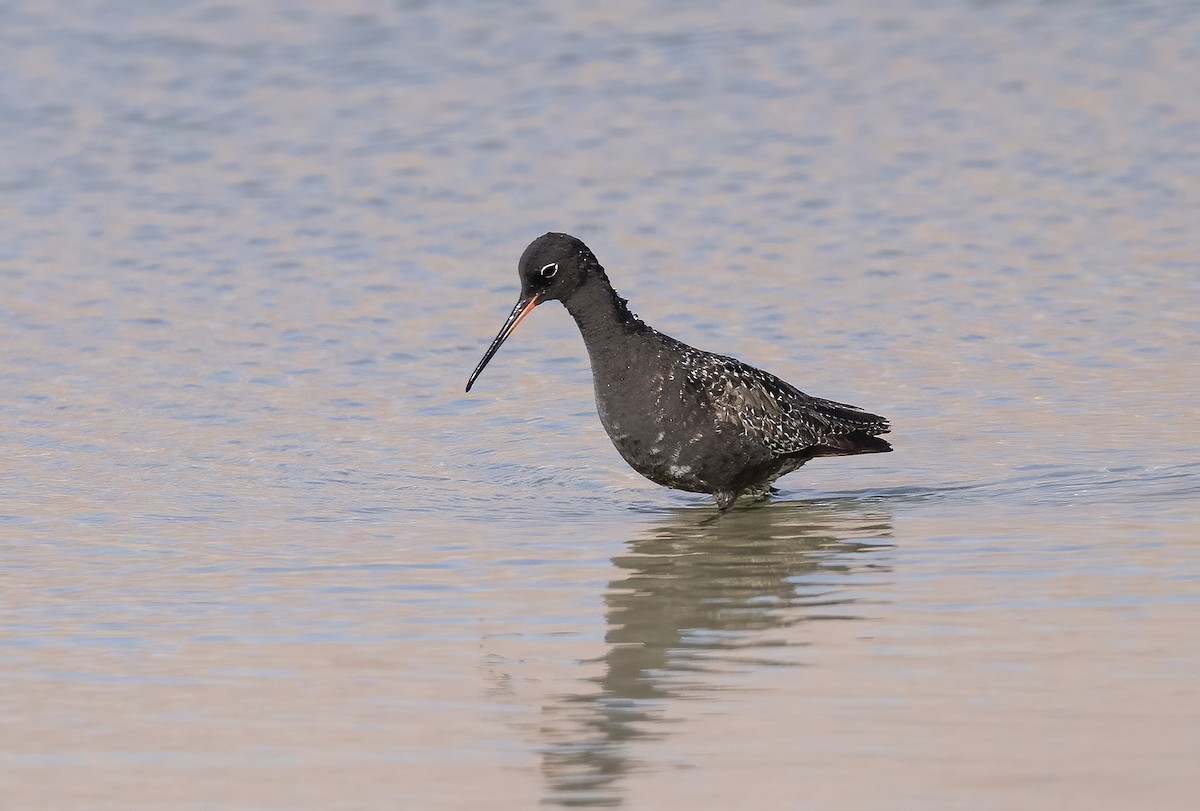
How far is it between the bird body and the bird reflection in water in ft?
0.95

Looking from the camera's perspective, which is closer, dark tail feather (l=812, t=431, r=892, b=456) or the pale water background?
the pale water background

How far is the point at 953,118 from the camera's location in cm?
2028

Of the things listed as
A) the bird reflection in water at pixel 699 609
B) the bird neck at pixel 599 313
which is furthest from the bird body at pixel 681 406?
the bird reflection in water at pixel 699 609

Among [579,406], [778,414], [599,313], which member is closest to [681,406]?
[778,414]

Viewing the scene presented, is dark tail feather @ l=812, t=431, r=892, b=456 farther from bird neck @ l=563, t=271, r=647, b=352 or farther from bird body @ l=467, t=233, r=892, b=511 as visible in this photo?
bird neck @ l=563, t=271, r=647, b=352

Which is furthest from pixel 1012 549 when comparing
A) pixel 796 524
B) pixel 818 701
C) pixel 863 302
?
pixel 863 302

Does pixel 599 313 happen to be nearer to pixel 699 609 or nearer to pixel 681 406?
pixel 681 406

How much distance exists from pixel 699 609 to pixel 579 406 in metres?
4.37

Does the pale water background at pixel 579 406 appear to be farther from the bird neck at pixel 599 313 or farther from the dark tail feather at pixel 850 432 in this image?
the bird neck at pixel 599 313

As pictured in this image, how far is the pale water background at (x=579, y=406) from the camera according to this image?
6.66 metres

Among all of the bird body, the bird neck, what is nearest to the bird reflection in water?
the bird body

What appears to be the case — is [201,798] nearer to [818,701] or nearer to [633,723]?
[633,723]

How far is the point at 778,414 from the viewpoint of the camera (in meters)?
10.6

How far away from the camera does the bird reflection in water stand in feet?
21.9
